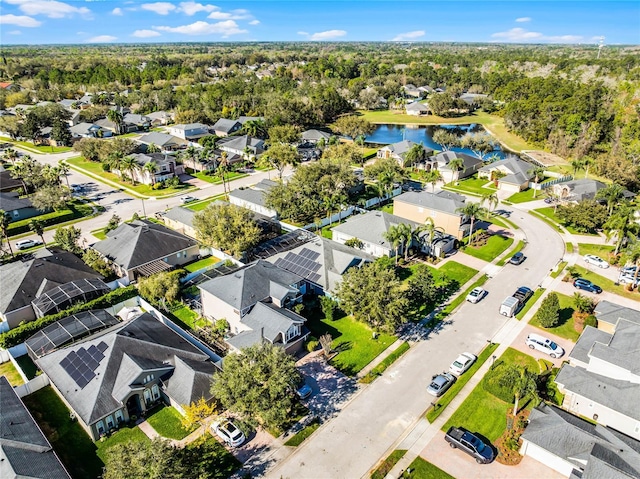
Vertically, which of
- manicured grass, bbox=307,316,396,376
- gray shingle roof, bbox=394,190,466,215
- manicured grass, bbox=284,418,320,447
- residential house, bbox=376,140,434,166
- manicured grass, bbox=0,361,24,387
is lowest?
manicured grass, bbox=284,418,320,447

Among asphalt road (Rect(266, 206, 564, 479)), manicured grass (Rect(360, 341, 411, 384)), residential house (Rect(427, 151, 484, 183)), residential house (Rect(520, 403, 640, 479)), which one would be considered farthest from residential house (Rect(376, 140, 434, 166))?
residential house (Rect(520, 403, 640, 479))

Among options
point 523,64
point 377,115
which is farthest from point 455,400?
point 523,64

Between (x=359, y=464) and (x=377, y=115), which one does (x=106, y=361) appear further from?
(x=377, y=115)

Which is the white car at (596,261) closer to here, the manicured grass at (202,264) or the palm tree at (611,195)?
the palm tree at (611,195)

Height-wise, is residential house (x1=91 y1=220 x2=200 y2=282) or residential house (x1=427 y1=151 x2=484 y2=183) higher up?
residential house (x1=427 y1=151 x2=484 y2=183)

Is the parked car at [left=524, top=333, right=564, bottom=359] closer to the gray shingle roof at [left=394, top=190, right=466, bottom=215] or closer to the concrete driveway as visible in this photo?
the concrete driveway

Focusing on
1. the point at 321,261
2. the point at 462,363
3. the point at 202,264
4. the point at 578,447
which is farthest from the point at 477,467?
the point at 202,264

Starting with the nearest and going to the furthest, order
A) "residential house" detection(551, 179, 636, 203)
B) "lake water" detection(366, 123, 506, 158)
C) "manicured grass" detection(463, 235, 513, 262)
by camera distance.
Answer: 1. "manicured grass" detection(463, 235, 513, 262)
2. "residential house" detection(551, 179, 636, 203)
3. "lake water" detection(366, 123, 506, 158)
